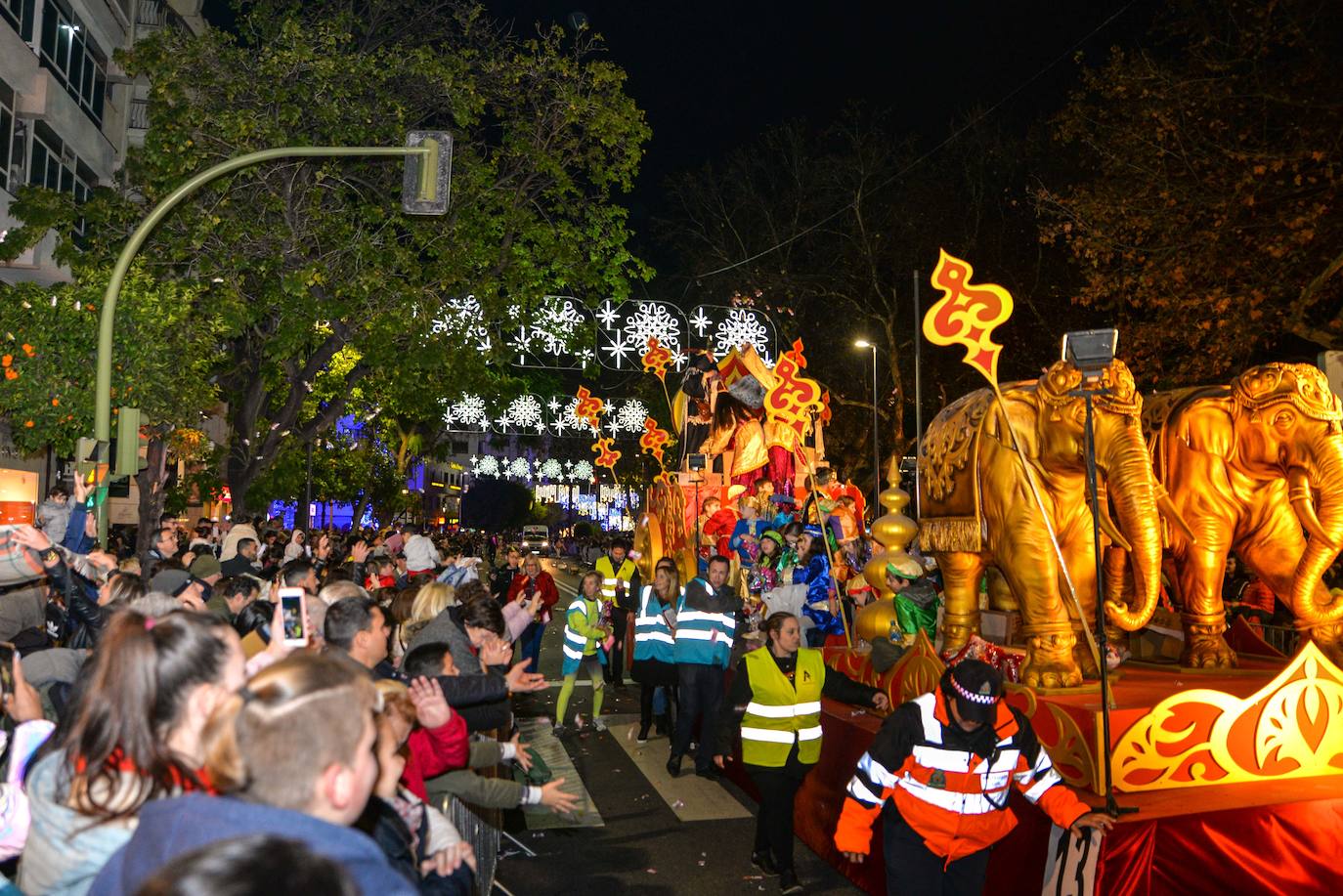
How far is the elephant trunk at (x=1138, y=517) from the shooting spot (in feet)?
26.8

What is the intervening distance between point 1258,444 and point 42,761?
327 inches

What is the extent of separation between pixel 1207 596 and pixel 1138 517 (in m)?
1.68

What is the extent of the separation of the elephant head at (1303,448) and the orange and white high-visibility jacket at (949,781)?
13.6ft

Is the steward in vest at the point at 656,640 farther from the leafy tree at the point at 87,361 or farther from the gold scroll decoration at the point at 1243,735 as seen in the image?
the leafy tree at the point at 87,361

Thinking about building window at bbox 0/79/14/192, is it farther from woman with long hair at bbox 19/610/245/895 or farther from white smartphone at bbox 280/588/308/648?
woman with long hair at bbox 19/610/245/895

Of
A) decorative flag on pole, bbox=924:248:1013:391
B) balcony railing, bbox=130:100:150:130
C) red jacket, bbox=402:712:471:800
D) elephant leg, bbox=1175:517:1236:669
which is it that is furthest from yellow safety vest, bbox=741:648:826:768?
balcony railing, bbox=130:100:150:130

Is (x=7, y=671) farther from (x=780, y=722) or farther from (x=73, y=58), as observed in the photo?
(x=73, y=58)

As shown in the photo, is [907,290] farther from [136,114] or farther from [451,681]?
[451,681]

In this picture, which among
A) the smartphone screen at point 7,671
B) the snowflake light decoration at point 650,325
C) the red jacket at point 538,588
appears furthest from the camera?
the snowflake light decoration at point 650,325

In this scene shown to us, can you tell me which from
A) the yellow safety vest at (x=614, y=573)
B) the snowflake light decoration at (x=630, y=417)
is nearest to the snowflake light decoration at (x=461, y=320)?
the yellow safety vest at (x=614, y=573)

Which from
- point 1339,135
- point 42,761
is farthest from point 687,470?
point 42,761

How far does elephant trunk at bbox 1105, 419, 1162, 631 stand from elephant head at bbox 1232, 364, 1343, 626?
117cm

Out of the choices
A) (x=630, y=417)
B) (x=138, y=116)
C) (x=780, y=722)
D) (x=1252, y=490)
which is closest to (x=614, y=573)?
(x=1252, y=490)

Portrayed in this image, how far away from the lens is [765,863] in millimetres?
7840
